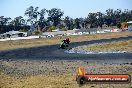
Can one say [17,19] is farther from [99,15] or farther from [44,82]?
[44,82]

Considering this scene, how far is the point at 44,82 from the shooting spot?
12.9 meters

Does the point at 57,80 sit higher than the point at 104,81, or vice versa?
the point at 104,81

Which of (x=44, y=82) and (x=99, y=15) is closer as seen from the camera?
(x=44, y=82)

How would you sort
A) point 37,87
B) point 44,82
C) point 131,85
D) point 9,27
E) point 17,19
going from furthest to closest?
point 17,19, point 9,27, point 44,82, point 37,87, point 131,85

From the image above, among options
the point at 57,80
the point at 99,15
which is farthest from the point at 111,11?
the point at 57,80

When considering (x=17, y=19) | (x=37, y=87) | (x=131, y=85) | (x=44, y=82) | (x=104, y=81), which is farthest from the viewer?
(x=17, y=19)

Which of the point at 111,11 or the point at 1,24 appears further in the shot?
the point at 111,11

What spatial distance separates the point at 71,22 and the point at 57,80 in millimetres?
159443

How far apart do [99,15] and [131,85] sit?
6619 inches

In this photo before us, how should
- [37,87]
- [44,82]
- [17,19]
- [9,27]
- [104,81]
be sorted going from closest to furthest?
1. [104,81]
2. [37,87]
3. [44,82]
4. [9,27]
5. [17,19]

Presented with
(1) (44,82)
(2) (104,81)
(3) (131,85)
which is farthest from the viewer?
(1) (44,82)

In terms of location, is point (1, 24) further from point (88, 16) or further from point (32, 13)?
point (88, 16)

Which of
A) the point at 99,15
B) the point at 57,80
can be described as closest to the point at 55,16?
the point at 99,15

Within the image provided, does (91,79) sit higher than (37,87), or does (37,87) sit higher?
(91,79)
